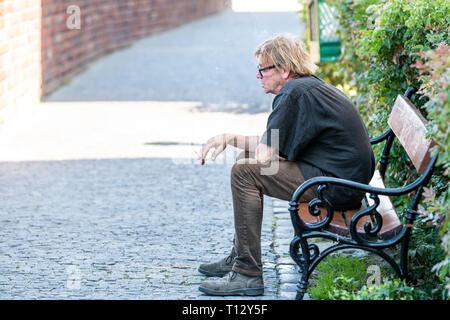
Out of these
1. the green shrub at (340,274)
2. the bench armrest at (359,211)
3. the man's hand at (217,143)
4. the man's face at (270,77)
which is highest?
the man's face at (270,77)

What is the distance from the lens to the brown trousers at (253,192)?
15.0 feet

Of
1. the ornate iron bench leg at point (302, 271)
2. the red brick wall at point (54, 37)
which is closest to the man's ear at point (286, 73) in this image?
the ornate iron bench leg at point (302, 271)

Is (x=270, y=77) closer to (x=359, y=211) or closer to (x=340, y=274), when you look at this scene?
(x=359, y=211)

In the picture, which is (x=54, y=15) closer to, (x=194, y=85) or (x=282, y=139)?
(x=194, y=85)

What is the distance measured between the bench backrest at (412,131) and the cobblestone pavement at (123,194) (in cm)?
107

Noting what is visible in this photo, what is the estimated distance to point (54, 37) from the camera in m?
12.5

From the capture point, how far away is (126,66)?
15.4m

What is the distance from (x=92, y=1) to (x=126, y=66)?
1.36m

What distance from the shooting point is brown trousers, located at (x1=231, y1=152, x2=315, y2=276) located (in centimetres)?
456

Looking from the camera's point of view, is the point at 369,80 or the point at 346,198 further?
the point at 369,80

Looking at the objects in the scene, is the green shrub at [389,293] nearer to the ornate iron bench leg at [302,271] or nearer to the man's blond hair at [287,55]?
the ornate iron bench leg at [302,271]

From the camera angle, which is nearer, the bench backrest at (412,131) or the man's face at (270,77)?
the bench backrest at (412,131)

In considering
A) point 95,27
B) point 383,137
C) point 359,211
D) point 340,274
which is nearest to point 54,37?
point 95,27

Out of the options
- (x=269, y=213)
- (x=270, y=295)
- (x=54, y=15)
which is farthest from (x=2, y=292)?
(x=54, y=15)
